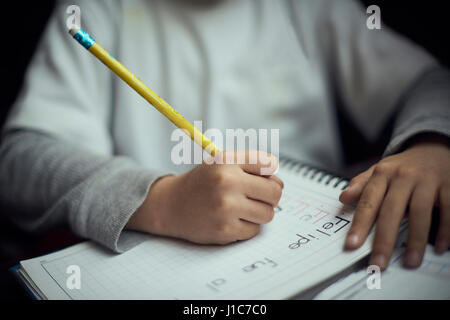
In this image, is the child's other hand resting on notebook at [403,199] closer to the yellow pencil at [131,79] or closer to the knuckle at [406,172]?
the knuckle at [406,172]

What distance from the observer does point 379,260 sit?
257 millimetres

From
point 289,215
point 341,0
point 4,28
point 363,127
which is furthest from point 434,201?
point 4,28

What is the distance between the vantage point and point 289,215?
0.33 meters

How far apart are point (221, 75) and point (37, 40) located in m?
0.37

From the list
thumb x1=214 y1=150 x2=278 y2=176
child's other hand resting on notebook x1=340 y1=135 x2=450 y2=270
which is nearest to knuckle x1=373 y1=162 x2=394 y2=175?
child's other hand resting on notebook x1=340 y1=135 x2=450 y2=270

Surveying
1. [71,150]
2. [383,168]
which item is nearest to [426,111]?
[383,168]

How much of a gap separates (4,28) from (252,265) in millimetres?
630

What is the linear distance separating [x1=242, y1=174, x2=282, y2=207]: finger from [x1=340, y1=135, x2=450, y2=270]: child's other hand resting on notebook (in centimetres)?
7

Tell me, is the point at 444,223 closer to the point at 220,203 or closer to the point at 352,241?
the point at 352,241

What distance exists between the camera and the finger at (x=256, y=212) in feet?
0.99

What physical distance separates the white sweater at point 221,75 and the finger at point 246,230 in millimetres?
268
